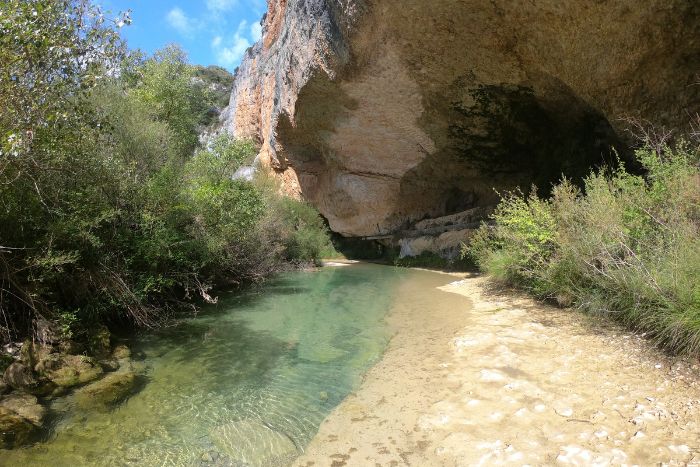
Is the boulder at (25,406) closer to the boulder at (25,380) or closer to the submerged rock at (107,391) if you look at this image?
the boulder at (25,380)

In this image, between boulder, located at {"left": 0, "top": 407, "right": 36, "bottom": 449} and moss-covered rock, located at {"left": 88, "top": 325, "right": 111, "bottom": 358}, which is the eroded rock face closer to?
moss-covered rock, located at {"left": 88, "top": 325, "right": 111, "bottom": 358}

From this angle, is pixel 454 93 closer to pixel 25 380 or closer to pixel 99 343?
pixel 99 343

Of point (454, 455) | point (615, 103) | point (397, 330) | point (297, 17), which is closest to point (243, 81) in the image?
point (297, 17)

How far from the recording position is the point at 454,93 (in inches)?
565

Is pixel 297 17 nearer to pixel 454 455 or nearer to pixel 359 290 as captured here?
pixel 359 290

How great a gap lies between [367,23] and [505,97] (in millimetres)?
4944

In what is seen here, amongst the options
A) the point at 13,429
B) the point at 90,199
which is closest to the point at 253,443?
the point at 13,429

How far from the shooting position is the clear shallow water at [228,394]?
379 centimetres

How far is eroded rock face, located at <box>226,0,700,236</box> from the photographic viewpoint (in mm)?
9398

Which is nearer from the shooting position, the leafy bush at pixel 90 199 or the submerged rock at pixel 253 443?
the submerged rock at pixel 253 443

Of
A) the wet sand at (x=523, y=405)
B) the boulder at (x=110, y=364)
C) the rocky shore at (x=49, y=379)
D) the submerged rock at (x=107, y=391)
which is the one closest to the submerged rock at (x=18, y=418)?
the rocky shore at (x=49, y=379)

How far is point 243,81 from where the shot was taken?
29047mm

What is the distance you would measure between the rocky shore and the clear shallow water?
0.16m

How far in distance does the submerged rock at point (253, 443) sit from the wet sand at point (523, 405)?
230 millimetres
